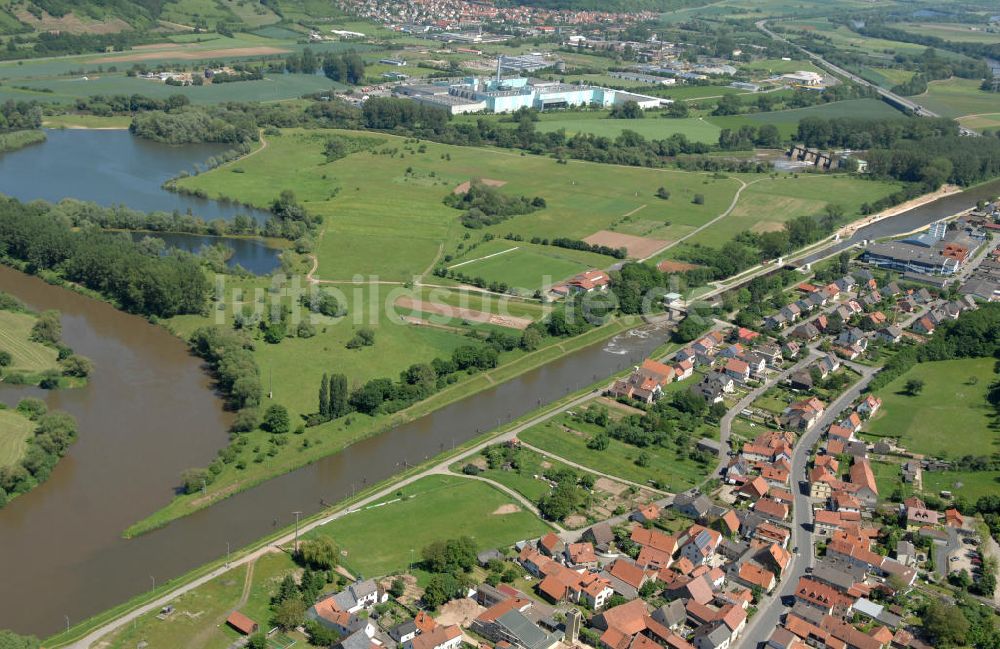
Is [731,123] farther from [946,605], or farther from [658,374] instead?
[946,605]

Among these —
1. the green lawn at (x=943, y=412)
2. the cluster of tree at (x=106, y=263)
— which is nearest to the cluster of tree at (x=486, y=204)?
the cluster of tree at (x=106, y=263)

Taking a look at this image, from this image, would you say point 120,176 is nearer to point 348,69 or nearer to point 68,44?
point 348,69

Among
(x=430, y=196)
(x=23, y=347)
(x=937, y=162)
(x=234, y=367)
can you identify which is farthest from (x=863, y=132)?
(x=23, y=347)

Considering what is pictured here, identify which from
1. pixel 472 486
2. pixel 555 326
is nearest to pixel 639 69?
pixel 555 326

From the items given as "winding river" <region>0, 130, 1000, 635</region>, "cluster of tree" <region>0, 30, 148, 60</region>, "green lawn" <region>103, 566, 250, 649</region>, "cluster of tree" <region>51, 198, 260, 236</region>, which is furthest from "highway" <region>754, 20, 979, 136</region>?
"cluster of tree" <region>0, 30, 148, 60</region>

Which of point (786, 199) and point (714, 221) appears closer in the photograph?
point (714, 221)

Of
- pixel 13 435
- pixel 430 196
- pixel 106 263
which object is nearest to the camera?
pixel 13 435

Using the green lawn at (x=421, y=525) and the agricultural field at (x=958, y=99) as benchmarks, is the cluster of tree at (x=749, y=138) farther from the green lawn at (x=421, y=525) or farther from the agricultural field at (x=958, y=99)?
the green lawn at (x=421, y=525)
